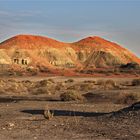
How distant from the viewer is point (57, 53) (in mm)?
151500

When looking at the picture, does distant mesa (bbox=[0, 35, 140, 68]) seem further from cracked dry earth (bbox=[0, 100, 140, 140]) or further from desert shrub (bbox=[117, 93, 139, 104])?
cracked dry earth (bbox=[0, 100, 140, 140])

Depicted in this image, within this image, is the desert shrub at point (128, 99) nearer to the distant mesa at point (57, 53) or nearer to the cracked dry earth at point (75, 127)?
the cracked dry earth at point (75, 127)

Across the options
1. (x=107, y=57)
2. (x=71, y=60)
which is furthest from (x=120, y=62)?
(x=71, y=60)

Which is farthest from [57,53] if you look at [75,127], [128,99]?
[75,127]

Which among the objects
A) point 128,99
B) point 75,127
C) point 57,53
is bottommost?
point 128,99

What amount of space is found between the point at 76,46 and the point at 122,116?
14449cm

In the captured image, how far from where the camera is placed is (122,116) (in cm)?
2230

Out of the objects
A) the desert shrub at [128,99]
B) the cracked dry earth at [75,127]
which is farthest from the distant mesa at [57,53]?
the cracked dry earth at [75,127]

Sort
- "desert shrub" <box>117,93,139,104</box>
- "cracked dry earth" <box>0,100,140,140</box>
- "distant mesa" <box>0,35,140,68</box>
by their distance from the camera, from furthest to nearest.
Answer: "distant mesa" <box>0,35,140,68</box> < "desert shrub" <box>117,93,139,104</box> < "cracked dry earth" <box>0,100,140,140</box>

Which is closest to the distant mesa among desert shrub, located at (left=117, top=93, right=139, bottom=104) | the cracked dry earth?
desert shrub, located at (left=117, top=93, right=139, bottom=104)

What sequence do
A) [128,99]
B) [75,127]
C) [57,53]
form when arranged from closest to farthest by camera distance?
[75,127], [128,99], [57,53]

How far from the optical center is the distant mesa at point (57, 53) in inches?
5605

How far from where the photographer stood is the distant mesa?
467ft

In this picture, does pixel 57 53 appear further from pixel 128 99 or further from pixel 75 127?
pixel 75 127
